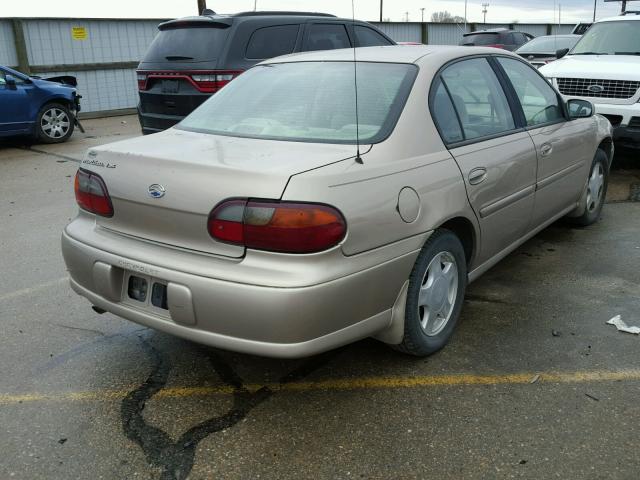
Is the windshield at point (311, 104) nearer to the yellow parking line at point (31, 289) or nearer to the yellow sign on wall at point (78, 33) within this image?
the yellow parking line at point (31, 289)

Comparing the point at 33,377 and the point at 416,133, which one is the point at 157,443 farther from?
the point at 416,133

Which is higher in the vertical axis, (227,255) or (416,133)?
(416,133)

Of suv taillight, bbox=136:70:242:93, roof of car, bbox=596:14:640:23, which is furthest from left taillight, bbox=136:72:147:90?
roof of car, bbox=596:14:640:23

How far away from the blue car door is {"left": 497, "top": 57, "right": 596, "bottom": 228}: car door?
8.49m

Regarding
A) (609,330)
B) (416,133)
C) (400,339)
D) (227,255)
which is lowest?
(609,330)

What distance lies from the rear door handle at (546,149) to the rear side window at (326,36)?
4.54 m

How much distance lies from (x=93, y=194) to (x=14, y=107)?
27.0 feet

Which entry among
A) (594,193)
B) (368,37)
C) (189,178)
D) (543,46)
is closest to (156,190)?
(189,178)

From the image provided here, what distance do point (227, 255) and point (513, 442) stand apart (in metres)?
1.41

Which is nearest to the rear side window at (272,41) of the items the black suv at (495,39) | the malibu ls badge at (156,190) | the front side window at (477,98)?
the front side window at (477,98)

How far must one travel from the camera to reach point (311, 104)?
3.42 m

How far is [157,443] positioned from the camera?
269 centimetres

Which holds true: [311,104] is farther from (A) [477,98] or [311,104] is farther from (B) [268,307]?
(B) [268,307]

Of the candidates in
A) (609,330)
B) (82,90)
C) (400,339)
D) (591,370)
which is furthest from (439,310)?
(82,90)
